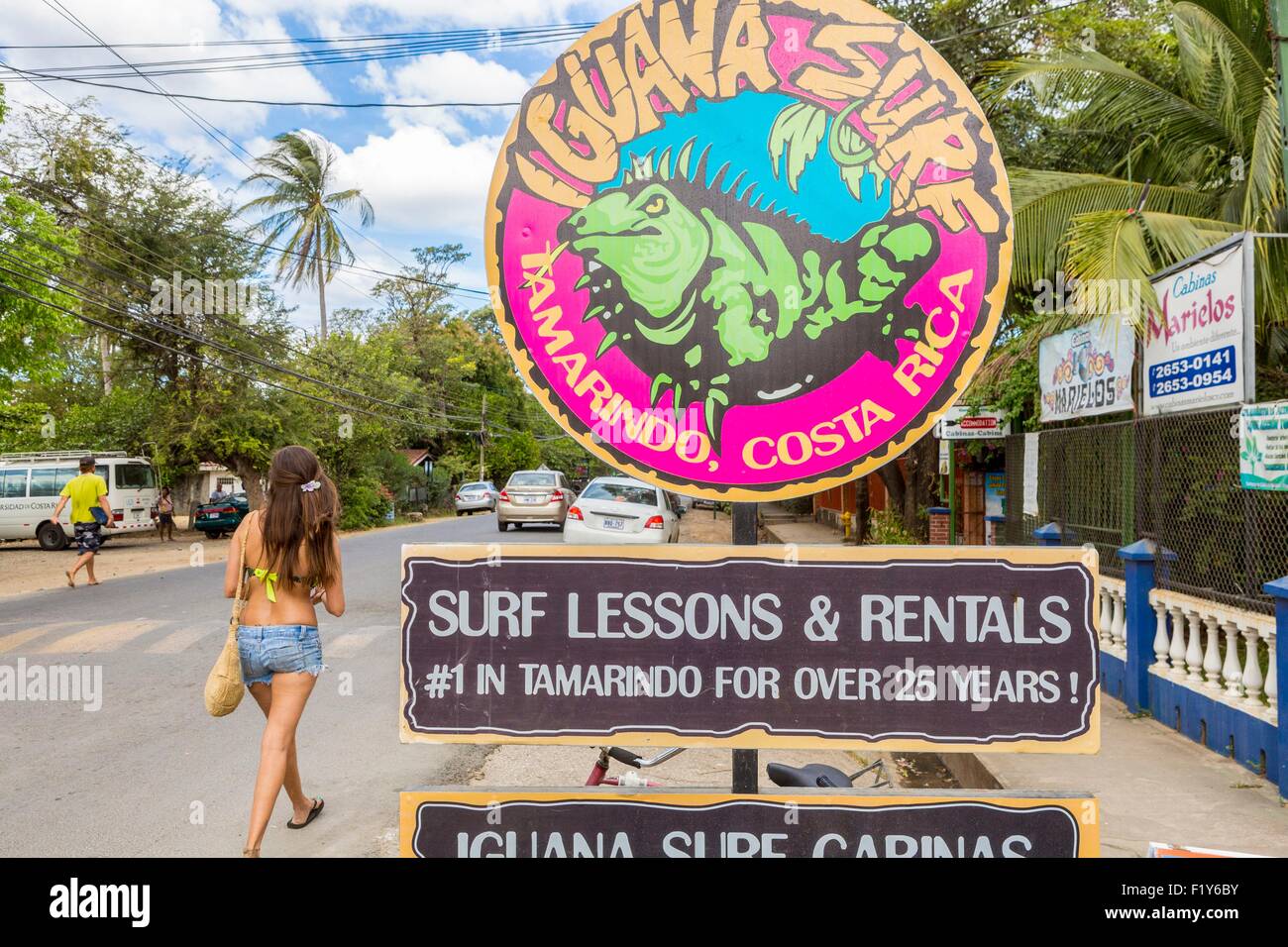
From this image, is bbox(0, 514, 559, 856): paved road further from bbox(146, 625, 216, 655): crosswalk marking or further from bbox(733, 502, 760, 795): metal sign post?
bbox(733, 502, 760, 795): metal sign post

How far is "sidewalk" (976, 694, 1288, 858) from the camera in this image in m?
4.27

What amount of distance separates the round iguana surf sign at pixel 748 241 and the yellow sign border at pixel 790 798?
2.41ft

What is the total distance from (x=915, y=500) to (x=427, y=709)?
49.9 feet

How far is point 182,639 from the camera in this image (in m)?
9.73

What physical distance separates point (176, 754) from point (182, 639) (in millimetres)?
4238

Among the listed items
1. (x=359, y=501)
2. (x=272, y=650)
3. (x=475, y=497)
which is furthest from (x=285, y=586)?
(x=475, y=497)

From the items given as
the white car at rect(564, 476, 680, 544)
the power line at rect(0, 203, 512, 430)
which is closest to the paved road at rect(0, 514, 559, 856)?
the white car at rect(564, 476, 680, 544)

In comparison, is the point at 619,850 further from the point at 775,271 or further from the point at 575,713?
the point at 775,271

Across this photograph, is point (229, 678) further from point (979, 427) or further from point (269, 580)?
point (979, 427)

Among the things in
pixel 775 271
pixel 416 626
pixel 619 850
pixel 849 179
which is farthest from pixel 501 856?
pixel 849 179

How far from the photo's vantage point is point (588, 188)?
8.13 feet

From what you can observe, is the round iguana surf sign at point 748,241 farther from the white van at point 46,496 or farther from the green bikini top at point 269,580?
the white van at point 46,496

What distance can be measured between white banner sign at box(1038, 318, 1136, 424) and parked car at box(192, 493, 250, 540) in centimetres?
2315

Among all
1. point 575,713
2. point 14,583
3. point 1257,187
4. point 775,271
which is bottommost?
point 14,583
